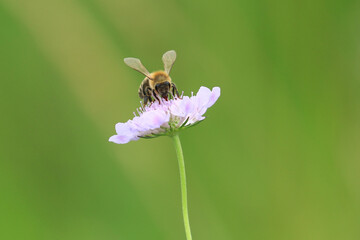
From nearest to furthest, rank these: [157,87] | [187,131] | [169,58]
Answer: [157,87] → [169,58] → [187,131]

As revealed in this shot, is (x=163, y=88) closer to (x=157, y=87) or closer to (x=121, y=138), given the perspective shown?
(x=157, y=87)

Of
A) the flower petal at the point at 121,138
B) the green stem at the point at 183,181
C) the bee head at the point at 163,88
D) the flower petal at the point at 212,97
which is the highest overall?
the bee head at the point at 163,88

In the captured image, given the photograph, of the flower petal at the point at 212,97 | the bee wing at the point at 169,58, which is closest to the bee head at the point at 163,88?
the bee wing at the point at 169,58

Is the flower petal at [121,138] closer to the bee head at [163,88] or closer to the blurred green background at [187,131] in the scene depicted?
the bee head at [163,88]

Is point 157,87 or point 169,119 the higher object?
point 157,87

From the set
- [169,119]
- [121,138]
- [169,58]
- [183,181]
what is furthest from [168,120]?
[169,58]

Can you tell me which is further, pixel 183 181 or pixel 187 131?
pixel 187 131

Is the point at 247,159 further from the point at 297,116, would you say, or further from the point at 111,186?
the point at 111,186

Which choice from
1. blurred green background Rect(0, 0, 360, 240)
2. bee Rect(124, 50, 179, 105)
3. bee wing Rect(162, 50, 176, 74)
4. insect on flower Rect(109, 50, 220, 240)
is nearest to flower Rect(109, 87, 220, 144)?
insect on flower Rect(109, 50, 220, 240)
